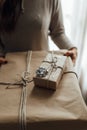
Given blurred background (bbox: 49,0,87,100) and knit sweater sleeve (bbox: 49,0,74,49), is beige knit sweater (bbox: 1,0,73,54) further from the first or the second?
blurred background (bbox: 49,0,87,100)

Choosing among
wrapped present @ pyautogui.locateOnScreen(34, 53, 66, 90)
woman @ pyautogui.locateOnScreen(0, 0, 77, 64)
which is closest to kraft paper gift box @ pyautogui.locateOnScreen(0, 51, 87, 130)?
wrapped present @ pyautogui.locateOnScreen(34, 53, 66, 90)

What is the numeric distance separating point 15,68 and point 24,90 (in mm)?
120

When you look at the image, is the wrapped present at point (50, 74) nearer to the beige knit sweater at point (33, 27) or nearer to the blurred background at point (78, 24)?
the beige knit sweater at point (33, 27)

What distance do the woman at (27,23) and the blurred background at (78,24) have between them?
0.28 meters

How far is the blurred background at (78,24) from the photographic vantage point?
3.71 feet

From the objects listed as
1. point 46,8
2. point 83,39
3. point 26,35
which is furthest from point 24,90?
point 83,39

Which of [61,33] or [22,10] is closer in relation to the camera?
[22,10]

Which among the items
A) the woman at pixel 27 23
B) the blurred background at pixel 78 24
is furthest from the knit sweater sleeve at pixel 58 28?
the blurred background at pixel 78 24

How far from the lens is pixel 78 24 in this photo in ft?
3.92

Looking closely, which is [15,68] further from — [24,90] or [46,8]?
[46,8]

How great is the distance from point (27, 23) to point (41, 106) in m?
0.40

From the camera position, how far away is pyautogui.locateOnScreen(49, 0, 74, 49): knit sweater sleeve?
88cm

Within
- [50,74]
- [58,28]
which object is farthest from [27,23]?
[50,74]

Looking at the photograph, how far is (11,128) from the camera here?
452mm
